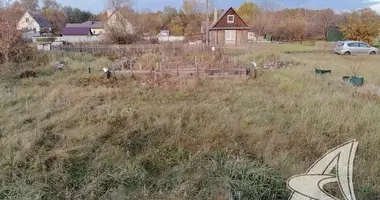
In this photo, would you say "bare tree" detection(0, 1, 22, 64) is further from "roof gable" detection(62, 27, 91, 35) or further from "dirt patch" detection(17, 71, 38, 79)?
"roof gable" detection(62, 27, 91, 35)

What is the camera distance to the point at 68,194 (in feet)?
9.88

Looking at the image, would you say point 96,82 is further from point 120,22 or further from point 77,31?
point 77,31

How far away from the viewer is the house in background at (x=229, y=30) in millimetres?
26859

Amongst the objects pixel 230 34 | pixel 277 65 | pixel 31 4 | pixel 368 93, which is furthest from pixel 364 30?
pixel 31 4

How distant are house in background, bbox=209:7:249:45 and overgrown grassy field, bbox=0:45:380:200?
19989 millimetres

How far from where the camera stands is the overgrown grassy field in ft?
10.5

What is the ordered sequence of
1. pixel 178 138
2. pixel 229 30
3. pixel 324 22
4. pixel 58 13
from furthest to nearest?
1. pixel 58 13
2. pixel 324 22
3. pixel 229 30
4. pixel 178 138

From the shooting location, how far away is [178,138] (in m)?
4.57

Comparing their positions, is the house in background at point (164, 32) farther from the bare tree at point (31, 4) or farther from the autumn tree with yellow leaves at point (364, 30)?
the bare tree at point (31, 4)

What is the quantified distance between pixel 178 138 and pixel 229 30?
24.4 metres

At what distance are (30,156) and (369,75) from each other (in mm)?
11659

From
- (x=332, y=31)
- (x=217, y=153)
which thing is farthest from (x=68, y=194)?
(x=332, y=31)

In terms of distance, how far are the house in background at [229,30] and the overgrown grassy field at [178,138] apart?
65.6ft

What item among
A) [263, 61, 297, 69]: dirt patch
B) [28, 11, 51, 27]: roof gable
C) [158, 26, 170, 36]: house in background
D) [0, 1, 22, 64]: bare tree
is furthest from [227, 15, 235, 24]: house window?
[28, 11, 51, 27]: roof gable
